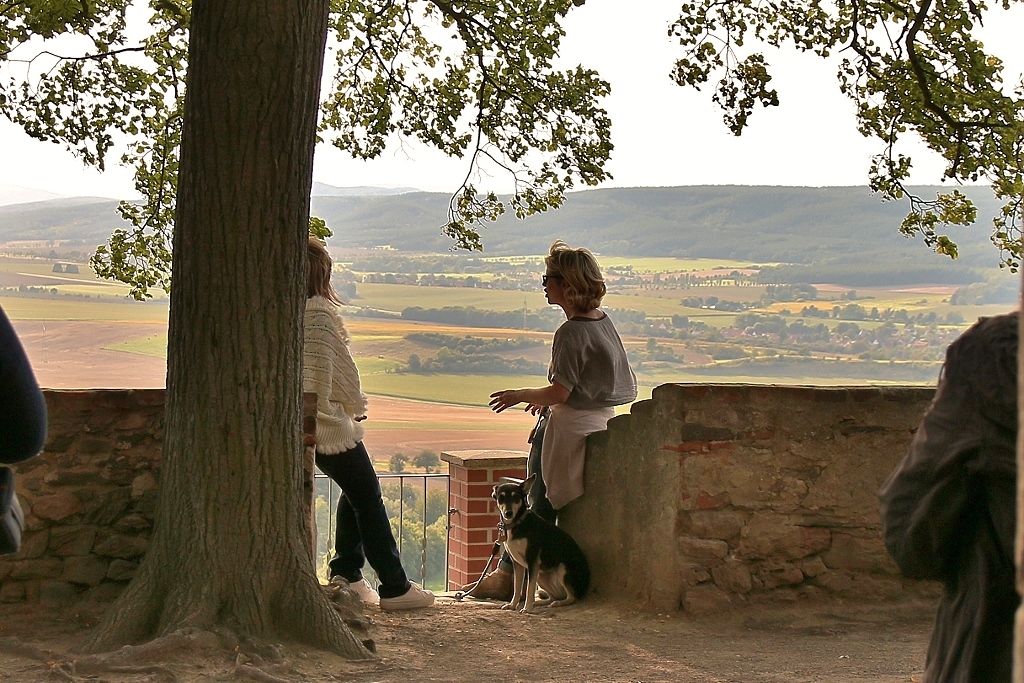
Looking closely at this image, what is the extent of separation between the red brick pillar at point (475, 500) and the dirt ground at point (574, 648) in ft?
6.62

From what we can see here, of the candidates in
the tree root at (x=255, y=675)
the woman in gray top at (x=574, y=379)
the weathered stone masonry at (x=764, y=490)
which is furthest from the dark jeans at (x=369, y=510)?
the tree root at (x=255, y=675)

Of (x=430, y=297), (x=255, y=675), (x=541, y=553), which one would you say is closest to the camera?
(x=255, y=675)

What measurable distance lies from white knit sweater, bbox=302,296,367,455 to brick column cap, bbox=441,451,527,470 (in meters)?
2.32

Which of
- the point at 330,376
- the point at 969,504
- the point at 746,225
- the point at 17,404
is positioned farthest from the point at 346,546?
the point at 746,225

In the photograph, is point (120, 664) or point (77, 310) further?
point (77, 310)

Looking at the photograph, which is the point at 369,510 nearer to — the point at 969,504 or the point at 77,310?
the point at 969,504

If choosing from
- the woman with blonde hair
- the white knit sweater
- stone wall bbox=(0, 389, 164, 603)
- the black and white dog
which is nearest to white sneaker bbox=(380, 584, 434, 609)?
the woman with blonde hair

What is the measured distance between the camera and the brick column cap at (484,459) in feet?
26.3

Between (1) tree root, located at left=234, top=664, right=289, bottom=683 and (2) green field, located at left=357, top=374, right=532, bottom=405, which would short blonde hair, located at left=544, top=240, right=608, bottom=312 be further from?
(2) green field, located at left=357, top=374, right=532, bottom=405

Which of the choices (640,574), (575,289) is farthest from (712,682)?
(575,289)

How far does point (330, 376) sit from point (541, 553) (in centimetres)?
148

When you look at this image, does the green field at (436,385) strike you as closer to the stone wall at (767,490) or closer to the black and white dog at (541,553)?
the black and white dog at (541,553)

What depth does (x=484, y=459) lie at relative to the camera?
8023mm

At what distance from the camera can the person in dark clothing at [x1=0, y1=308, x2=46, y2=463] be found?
2.16 meters
